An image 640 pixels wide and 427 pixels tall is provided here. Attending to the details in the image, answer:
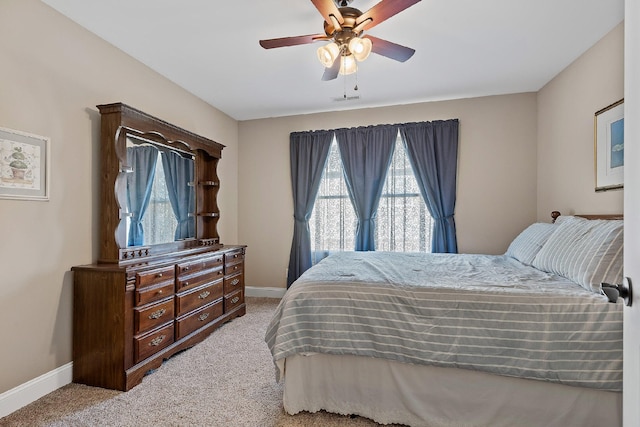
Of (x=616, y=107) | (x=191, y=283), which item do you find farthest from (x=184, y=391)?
(x=616, y=107)

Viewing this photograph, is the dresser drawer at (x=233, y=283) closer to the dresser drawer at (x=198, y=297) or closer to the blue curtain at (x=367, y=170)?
the dresser drawer at (x=198, y=297)

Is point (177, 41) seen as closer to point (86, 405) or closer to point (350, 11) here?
point (350, 11)

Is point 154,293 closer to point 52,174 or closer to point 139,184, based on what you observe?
point 139,184

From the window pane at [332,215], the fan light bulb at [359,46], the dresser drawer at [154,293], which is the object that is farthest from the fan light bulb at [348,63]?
the dresser drawer at [154,293]

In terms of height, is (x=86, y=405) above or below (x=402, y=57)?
below

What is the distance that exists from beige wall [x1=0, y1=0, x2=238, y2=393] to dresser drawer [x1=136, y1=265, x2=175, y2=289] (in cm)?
52

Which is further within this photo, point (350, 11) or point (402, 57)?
point (402, 57)

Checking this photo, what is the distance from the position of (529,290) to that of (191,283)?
2.60 m

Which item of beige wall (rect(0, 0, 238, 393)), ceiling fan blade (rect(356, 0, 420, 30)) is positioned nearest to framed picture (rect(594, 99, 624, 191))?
ceiling fan blade (rect(356, 0, 420, 30))

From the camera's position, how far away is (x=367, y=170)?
4.02m

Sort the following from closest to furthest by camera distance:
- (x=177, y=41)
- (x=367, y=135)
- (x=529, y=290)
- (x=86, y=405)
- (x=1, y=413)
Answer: (x=529, y=290) → (x=1, y=413) → (x=86, y=405) → (x=177, y=41) → (x=367, y=135)

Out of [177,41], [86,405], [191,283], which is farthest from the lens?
[191,283]

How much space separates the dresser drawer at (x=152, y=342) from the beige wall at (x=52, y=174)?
0.51 meters

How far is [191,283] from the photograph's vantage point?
9.14 ft
